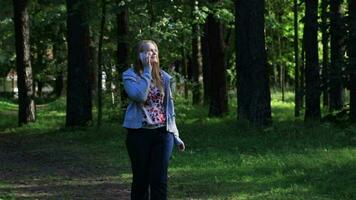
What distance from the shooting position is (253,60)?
16609 millimetres

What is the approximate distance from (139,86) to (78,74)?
45.9 ft

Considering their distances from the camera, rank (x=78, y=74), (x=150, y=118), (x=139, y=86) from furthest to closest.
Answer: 1. (x=78, y=74)
2. (x=150, y=118)
3. (x=139, y=86)

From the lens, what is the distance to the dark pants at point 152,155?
21.7 feet

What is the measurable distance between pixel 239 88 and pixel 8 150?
5.93m

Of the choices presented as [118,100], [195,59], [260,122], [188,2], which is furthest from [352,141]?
[195,59]

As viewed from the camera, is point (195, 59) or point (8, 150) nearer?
point (8, 150)

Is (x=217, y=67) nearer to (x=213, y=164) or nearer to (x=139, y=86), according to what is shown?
(x=213, y=164)

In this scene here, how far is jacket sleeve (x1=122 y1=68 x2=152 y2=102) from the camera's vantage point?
6.48 metres

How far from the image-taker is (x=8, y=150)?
16516mm

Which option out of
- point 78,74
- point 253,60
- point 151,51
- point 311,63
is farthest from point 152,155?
point 78,74

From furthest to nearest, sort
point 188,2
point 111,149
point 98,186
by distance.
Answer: point 188,2, point 111,149, point 98,186

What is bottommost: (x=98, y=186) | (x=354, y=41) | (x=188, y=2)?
(x=98, y=186)

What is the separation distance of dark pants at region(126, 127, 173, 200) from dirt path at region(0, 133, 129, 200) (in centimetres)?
268

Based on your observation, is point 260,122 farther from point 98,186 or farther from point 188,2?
point 98,186
